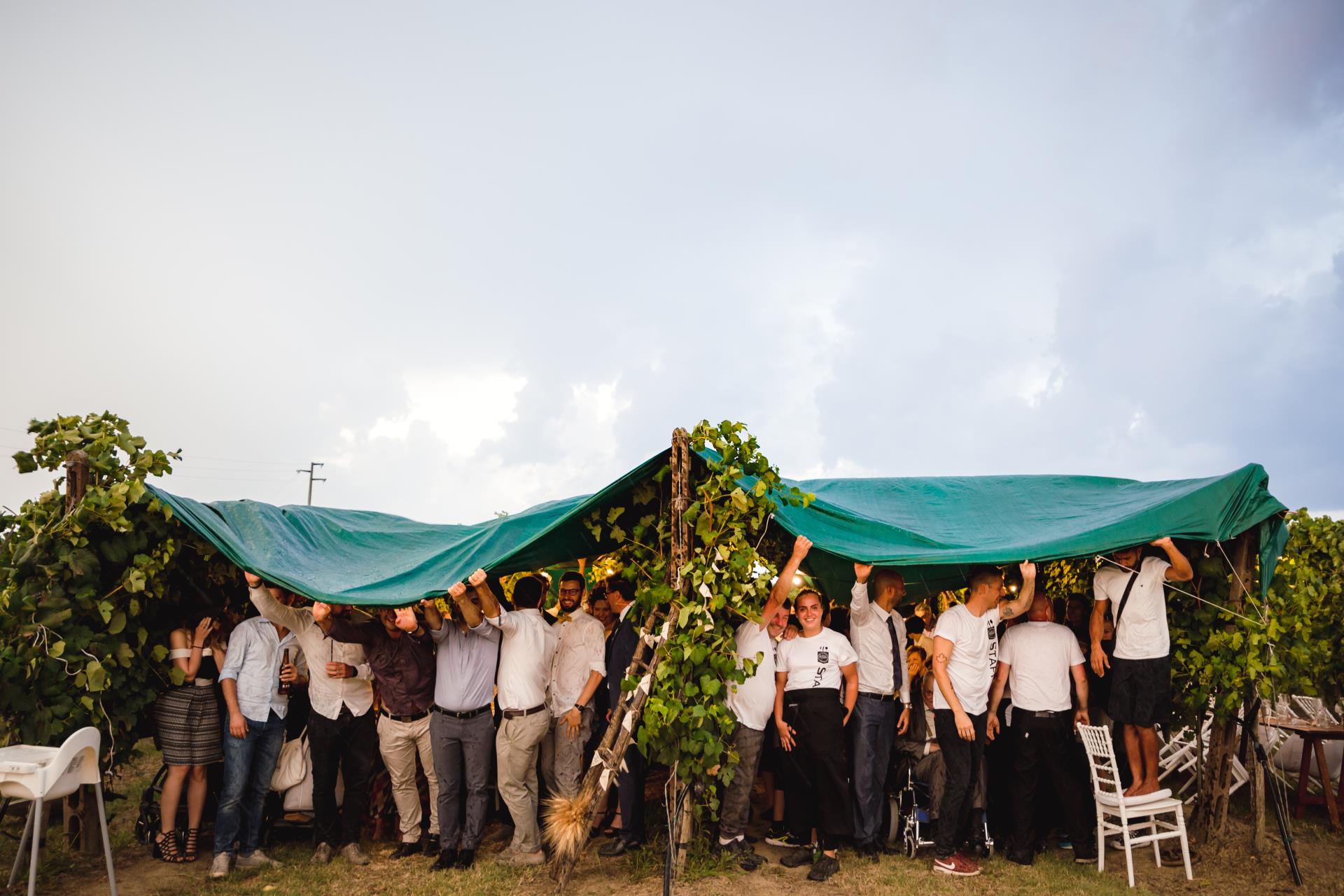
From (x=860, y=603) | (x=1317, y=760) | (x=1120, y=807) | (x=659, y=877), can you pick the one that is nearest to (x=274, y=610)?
(x=659, y=877)

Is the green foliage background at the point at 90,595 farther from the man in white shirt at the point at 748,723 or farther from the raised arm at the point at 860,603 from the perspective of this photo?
the raised arm at the point at 860,603

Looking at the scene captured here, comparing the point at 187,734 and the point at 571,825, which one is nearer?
the point at 571,825

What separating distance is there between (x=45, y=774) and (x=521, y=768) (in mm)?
2536

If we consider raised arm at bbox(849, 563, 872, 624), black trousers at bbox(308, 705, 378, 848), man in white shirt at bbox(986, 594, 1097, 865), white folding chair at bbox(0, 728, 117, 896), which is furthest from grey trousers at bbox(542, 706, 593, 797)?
man in white shirt at bbox(986, 594, 1097, 865)

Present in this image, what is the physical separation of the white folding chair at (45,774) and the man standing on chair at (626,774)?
2892mm

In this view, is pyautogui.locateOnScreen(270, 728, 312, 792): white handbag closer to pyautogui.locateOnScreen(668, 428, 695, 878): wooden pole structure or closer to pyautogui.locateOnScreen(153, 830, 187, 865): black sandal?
pyautogui.locateOnScreen(153, 830, 187, 865): black sandal

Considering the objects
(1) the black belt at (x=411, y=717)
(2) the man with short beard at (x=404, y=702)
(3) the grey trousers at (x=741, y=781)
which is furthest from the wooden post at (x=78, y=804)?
(3) the grey trousers at (x=741, y=781)

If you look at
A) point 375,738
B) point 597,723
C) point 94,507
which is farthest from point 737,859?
point 94,507

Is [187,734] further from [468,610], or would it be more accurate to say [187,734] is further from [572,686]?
[572,686]

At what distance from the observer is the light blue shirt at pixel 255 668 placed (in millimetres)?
5590

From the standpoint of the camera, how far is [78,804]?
19.0 feet

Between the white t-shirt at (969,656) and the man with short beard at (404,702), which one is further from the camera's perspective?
the man with short beard at (404,702)

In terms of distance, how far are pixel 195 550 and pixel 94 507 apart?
101 cm

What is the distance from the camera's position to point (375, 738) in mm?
5875
